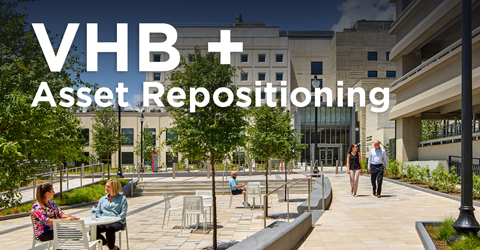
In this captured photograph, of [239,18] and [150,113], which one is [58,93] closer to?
[150,113]

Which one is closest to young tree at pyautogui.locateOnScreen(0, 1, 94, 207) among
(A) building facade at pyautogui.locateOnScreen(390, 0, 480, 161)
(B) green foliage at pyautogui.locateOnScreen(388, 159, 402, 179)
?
(A) building facade at pyautogui.locateOnScreen(390, 0, 480, 161)

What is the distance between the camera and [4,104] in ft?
27.7

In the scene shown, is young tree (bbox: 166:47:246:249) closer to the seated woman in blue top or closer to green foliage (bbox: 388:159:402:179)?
the seated woman in blue top

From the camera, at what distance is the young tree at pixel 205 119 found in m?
9.45

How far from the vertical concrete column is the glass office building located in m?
30.7

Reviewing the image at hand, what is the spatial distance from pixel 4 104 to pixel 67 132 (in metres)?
12.4

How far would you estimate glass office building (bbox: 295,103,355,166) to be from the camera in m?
57.3

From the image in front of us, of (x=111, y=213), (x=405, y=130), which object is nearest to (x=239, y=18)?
(x=405, y=130)

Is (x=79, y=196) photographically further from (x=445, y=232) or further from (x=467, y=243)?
(x=467, y=243)

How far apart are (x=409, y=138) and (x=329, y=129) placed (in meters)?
31.8

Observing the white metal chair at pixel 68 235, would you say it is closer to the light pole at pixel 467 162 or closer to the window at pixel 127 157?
the light pole at pixel 467 162

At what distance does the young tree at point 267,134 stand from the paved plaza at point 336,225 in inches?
91.1

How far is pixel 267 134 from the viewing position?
15688 millimetres

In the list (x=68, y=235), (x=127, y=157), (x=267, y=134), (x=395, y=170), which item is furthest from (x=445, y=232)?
(x=127, y=157)
